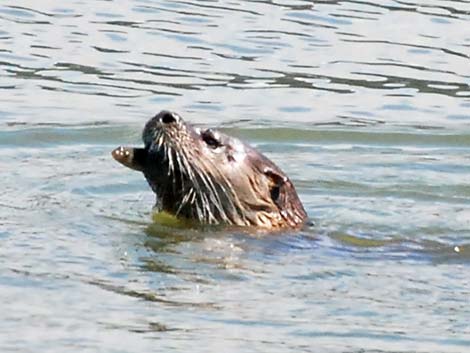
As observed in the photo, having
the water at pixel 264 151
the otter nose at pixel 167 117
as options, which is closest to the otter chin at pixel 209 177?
the otter nose at pixel 167 117

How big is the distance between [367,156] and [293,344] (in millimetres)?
4275

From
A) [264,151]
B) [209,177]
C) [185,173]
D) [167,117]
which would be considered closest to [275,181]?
[209,177]

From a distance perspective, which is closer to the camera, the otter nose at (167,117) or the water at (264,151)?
the water at (264,151)

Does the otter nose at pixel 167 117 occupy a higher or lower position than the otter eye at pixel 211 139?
higher

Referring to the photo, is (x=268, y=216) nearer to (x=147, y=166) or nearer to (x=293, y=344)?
(x=147, y=166)

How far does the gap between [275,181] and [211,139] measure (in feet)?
1.40

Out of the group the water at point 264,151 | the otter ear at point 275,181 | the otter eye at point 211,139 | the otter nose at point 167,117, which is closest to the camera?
the water at point 264,151

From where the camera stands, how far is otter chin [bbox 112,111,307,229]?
9125 millimetres

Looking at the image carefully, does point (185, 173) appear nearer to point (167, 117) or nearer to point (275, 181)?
point (167, 117)

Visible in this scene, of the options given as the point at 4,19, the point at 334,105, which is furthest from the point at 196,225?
the point at 4,19

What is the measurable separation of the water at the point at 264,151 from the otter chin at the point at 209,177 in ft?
0.69

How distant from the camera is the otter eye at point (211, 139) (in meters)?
9.40

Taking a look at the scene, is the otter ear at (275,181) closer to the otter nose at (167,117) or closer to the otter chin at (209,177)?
the otter chin at (209,177)

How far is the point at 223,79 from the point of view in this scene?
12664 mm
